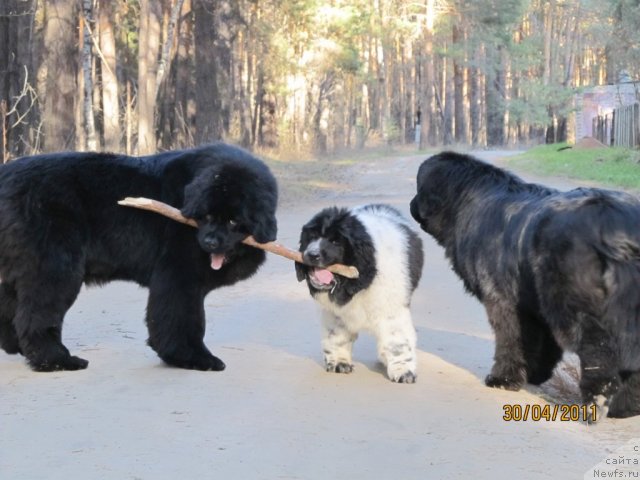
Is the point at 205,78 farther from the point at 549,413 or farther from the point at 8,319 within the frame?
the point at 549,413

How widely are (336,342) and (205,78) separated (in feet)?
92.4

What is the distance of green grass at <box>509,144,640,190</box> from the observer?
2636 cm

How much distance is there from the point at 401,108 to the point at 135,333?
82.4m

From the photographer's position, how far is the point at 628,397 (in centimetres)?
631

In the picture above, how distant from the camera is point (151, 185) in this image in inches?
310

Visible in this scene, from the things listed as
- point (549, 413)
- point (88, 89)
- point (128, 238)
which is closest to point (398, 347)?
point (549, 413)

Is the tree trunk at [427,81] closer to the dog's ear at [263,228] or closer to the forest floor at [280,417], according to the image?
the forest floor at [280,417]

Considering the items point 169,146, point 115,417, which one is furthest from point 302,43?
point 115,417

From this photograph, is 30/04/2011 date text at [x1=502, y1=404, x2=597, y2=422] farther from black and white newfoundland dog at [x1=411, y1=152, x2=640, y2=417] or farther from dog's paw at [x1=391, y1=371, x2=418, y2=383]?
dog's paw at [x1=391, y1=371, x2=418, y2=383]

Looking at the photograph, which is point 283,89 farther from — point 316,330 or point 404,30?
point 316,330

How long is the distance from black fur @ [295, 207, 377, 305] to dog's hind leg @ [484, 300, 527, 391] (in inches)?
36.6

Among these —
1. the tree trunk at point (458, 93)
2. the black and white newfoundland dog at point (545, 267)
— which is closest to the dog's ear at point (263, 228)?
the black and white newfoundland dog at point (545, 267)

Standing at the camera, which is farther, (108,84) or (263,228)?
(108,84)

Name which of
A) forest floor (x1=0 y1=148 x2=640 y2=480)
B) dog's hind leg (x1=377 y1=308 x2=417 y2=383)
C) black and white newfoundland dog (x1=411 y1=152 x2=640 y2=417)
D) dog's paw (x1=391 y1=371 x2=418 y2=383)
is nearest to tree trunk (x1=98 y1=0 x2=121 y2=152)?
forest floor (x1=0 y1=148 x2=640 y2=480)
